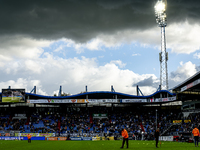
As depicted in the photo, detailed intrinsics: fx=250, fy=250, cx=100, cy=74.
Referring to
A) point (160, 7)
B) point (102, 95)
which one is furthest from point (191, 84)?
point (102, 95)

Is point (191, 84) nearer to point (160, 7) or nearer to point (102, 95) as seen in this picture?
point (160, 7)

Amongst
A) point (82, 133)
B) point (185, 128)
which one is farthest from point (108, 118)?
point (185, 128)

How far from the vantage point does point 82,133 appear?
57469mm

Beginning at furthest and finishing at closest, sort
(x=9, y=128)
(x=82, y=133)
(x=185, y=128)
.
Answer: (x=9, y=128)
(x=82, y=133)
(x=185, y=128)

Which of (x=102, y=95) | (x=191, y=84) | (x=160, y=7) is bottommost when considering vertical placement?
(x=102, y=95)

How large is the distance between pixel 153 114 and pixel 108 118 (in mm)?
12533

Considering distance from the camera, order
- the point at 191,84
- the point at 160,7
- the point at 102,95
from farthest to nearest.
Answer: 1. the point at 102,95
2. the point at 160,7
3. the point at 191,84

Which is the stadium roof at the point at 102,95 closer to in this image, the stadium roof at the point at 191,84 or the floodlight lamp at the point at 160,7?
the stadium roof at the point at 191,84

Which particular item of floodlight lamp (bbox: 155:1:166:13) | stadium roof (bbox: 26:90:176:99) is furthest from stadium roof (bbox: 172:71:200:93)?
floodlight lamp (bbox: 155:1:166:13)

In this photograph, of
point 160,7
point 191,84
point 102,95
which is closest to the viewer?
point 191,84

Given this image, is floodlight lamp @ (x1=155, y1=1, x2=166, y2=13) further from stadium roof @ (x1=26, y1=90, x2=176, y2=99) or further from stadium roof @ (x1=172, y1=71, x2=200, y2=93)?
stadium roof @ (x1=26, y1=90, x2=176, y2=99)

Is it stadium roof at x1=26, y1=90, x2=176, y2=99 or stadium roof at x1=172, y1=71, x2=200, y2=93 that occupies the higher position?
stadium roof at x1=172, y1=71, x2=200, y2=93

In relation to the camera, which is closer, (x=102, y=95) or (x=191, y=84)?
(x=191, y=84)

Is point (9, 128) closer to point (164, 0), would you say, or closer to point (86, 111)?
point (86, 111)
